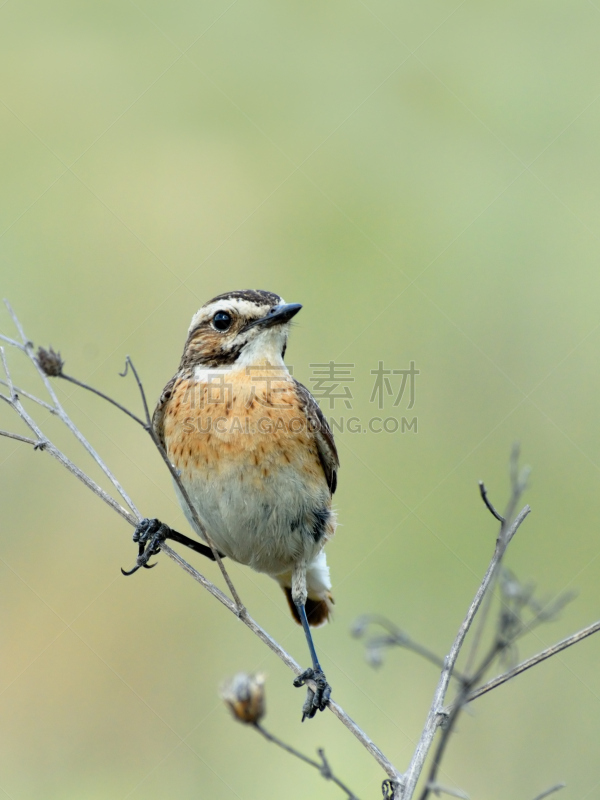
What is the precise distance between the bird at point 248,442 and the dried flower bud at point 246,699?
1.32 m

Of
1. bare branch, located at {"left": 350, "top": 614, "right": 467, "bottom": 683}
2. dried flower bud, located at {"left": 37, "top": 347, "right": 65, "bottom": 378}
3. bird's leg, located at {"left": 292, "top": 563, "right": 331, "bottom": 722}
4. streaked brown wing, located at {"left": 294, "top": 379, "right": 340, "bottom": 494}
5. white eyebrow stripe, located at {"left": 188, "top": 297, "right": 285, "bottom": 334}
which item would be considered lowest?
bird's leg, located at {"left": 292, "top": 563, "right": 331, "bottom": 722}

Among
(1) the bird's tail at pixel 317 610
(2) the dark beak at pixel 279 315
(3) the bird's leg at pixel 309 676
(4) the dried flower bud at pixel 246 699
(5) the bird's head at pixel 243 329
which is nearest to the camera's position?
(4) the dried flower bud at pixel 246 699

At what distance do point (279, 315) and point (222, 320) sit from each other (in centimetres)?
38

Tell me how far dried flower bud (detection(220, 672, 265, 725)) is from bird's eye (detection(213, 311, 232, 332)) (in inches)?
86.0

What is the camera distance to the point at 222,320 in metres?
4.60

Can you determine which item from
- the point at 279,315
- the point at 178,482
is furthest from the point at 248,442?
the point at 178,482

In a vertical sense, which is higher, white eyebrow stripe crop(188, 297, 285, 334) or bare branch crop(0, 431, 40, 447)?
white eyebrow stripe crop(188, 297, 285, 334)

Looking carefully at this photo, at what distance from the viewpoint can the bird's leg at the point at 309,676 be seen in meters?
4.18

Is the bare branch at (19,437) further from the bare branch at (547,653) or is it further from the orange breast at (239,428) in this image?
the bare branch at (547,653)

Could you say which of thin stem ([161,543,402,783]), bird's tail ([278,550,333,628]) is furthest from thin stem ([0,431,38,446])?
bird's tail ([278,550,333,628])

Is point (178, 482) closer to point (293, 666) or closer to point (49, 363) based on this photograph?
point (49, 363)

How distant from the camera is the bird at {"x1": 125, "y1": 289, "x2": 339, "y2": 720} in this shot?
14.4 ft

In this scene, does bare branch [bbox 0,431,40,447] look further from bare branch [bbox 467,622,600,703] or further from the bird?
bare branch [bbox 467,622,600,703]

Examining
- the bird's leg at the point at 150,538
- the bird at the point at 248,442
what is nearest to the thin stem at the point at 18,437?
the bird at the point at 248,442
